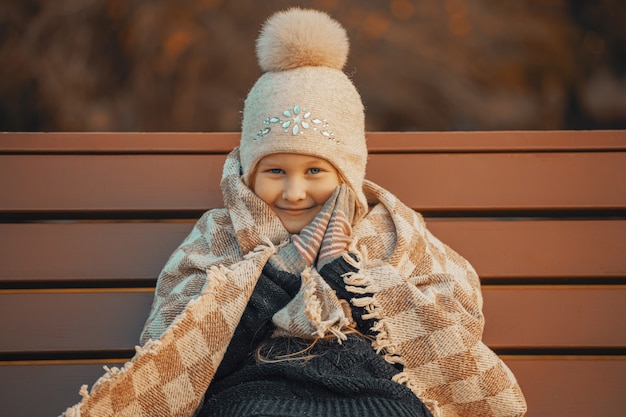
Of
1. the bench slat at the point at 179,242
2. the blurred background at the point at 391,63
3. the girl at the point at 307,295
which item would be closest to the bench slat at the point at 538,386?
the bench slat at the point at 179,242

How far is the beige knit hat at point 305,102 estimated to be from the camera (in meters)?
1.50

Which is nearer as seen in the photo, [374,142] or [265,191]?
[265,191]

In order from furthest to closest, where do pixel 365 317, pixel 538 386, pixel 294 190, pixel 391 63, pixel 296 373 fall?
pixel 391 63 < pixel 538 386 < pixel 294 190 < pixel 365 317 < pixel 296 373

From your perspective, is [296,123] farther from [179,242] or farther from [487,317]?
[487,317]

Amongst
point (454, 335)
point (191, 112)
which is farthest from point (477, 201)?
point (191, 112)

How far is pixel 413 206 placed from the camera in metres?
1.87

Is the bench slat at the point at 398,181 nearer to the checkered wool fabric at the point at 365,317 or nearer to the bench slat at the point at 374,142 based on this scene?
the bench slat at the point at 374,142

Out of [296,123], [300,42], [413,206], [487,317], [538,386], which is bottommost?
[538,386]

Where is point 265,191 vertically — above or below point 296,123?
below

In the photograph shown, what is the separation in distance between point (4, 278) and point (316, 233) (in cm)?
90

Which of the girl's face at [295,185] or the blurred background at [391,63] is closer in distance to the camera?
the girl's face at [295,185]

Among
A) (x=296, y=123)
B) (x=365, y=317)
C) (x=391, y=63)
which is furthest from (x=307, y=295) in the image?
(x=391, y=63)

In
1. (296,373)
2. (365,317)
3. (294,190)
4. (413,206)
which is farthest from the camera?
(413,206)

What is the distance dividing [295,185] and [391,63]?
104 centimetres
